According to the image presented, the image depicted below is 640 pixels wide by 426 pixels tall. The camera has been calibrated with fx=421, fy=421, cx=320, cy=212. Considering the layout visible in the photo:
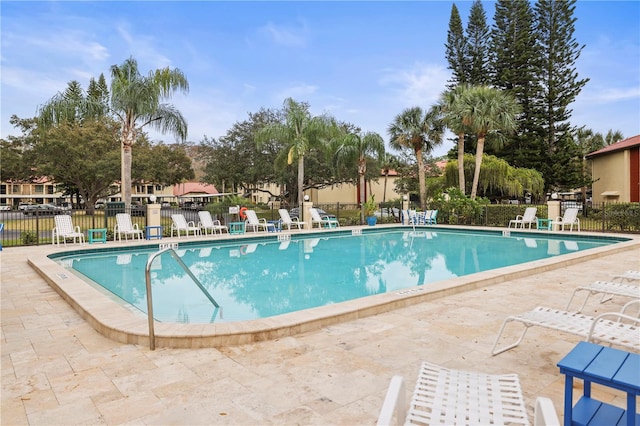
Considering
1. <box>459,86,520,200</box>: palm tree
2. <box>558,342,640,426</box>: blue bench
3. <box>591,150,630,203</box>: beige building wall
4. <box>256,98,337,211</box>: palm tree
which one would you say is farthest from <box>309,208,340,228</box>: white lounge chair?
<box>591,150,630,203</box>: beige building wall

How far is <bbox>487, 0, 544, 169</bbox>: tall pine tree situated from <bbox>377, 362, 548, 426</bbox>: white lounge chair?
27697 millimetres

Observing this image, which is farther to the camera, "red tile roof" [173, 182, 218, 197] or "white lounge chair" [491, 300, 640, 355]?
"red tile roof" [173, 182, 218, 197]

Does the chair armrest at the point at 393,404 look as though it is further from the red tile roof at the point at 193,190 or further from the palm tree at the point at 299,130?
the red tile roof at the point at 193,190

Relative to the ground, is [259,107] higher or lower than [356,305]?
higher

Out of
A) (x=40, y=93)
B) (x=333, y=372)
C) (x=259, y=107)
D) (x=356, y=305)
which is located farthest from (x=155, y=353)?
(x=259, y=107)

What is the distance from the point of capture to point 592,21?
25922 millimetres

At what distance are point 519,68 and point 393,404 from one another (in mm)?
31371

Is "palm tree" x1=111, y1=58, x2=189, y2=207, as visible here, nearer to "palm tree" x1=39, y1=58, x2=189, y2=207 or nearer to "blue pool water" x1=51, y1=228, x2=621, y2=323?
"palm tree" x1=39, y1=58, x2=189, y2=207

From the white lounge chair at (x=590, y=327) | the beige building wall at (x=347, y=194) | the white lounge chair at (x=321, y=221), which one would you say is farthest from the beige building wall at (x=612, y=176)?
the white lounge chair at (x=590, y=327)

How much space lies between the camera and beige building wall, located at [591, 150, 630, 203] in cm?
2489

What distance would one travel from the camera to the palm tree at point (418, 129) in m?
22.2

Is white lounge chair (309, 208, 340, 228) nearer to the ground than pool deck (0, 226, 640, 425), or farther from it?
farther from it

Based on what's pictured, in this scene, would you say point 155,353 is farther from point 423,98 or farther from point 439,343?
point 423,98

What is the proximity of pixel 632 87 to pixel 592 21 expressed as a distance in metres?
8.76
